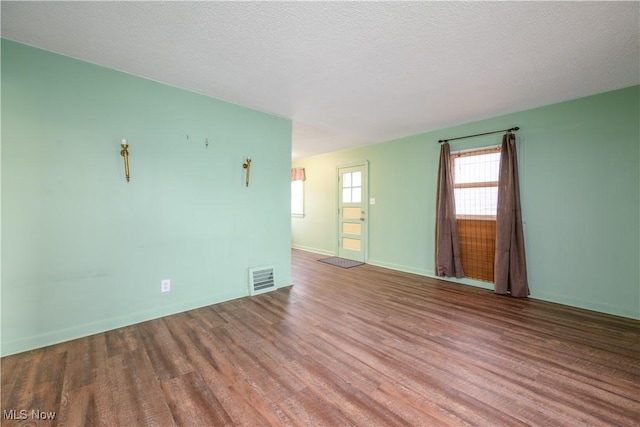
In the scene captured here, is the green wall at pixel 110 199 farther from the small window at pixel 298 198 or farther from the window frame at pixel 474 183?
the small window at pixel 298 198

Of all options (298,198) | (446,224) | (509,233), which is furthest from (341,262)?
(509,233)

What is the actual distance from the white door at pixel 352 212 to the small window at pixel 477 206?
1.82 metres

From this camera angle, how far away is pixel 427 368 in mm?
1968

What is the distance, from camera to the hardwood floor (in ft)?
5.02

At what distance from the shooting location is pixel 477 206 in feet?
12.9

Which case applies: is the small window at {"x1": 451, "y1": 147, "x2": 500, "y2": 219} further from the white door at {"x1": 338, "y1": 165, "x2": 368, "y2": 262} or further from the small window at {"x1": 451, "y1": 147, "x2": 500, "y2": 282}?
the white door at {"x1": 338, "y1": 165, "x2": 368, "y2": 262}

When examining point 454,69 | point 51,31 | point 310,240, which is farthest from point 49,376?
point 310,240

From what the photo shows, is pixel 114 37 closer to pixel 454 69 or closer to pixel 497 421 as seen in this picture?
pixel 454 69

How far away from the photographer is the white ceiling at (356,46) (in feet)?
5.72

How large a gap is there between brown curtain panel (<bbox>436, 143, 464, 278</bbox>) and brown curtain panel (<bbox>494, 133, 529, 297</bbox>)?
588 millimetres

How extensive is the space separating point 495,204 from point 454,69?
2150mm

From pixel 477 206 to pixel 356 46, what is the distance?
9.80 feet
